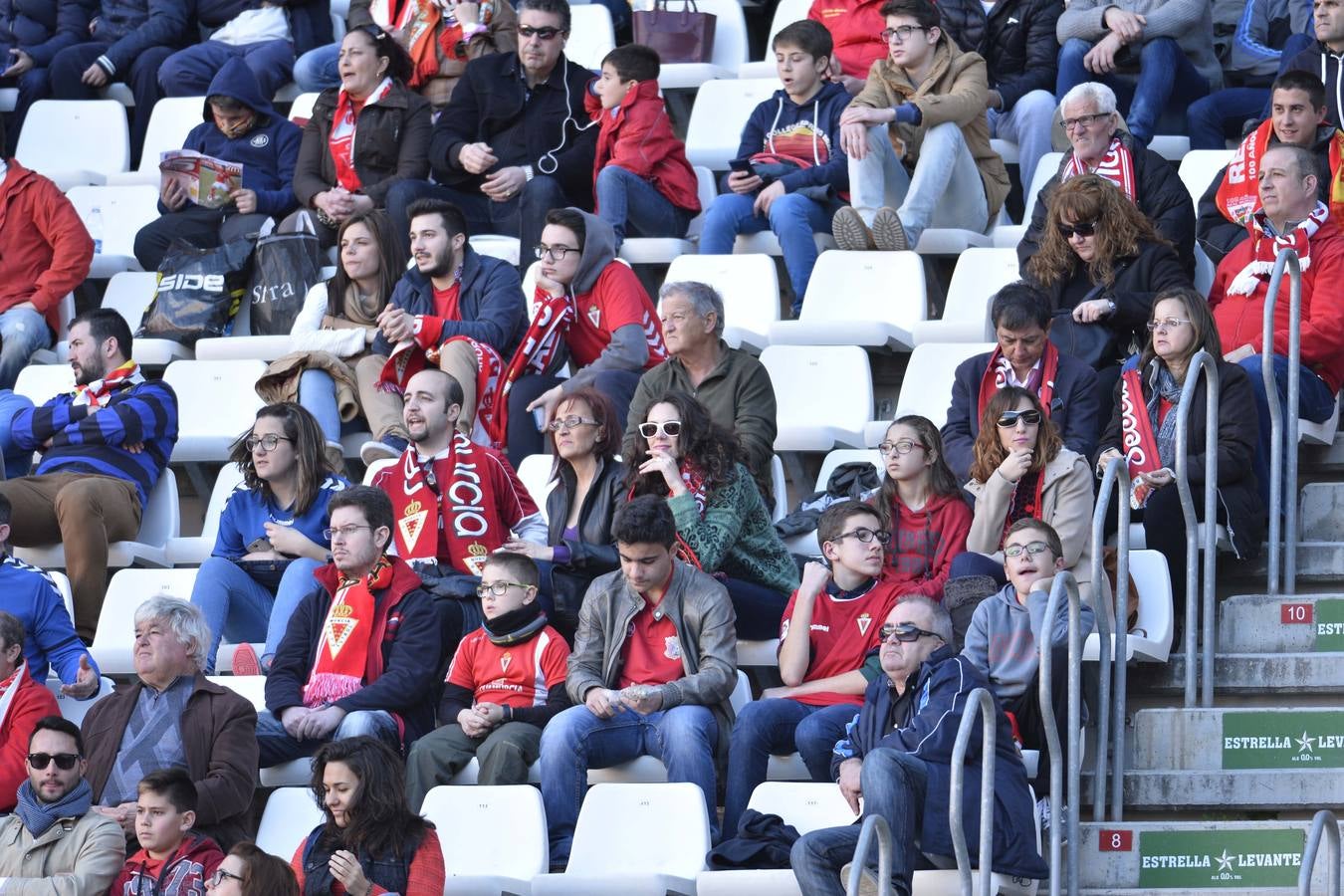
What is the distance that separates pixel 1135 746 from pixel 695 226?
3.52 metres

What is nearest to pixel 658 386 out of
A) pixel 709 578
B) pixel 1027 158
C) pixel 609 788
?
pixel 709 578

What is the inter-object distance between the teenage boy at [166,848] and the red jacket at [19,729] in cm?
61

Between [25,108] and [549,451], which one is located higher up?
[25,108]

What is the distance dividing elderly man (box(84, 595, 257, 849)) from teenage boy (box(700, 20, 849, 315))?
9.95 ft

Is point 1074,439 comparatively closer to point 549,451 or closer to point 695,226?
point 549,451

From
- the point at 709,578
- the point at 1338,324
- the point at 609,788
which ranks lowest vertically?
the point at 609,788

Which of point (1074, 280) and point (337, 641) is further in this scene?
point (1074, 280)

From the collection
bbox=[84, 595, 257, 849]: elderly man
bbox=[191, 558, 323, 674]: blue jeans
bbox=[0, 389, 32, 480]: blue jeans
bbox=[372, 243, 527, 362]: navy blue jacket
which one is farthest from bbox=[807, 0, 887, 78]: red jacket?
bbox=[84, 595, 257, 849]: elderly man

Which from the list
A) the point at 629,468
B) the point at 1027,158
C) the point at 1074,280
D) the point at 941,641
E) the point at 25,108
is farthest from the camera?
the point at 25,108

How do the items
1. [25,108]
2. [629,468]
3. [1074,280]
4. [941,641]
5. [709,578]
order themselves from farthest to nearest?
[25,108], [1074,280], [629,468], [709,578], [941,641]

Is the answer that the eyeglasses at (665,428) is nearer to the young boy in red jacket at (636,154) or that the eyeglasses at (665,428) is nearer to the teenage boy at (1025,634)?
the teenage boy at (1025,634)

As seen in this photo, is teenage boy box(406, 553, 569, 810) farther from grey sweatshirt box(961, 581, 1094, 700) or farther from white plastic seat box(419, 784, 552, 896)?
grey sweatshirt box(961, 581, 1094, 700)

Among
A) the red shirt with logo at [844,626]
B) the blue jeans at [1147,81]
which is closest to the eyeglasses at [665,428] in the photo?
the red shirt with logo at [844,626]

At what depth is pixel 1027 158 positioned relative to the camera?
1005 cm
